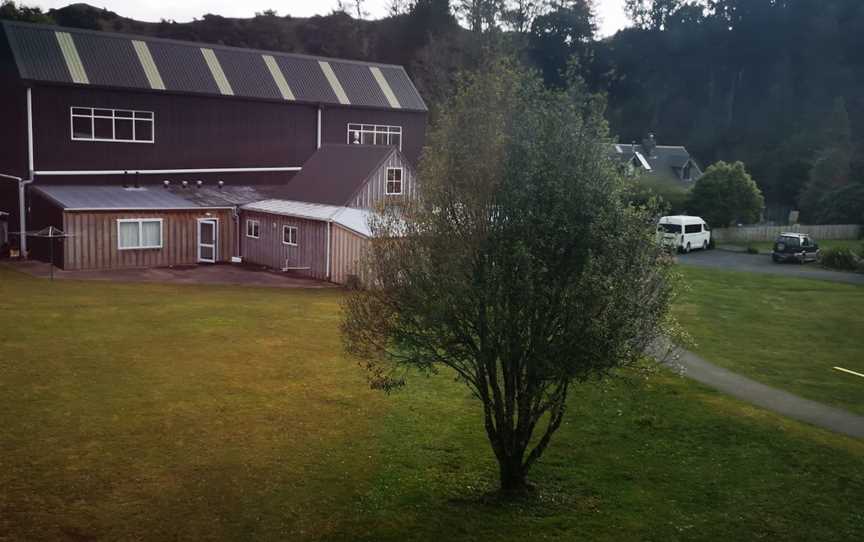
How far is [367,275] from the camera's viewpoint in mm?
12641

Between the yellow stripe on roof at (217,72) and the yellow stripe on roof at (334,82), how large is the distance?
6.62m

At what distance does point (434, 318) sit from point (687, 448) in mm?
7114


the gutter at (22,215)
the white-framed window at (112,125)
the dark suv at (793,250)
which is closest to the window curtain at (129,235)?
the gutter at (22,215)

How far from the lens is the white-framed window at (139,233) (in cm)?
3309

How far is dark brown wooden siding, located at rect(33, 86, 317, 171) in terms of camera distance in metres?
35.6

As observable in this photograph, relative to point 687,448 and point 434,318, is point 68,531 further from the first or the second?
point 687,448

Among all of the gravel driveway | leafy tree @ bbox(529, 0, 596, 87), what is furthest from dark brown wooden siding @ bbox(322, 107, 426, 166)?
leafy tree @ bbox(529, 0, 596, 87)

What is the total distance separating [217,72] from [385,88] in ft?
36.0

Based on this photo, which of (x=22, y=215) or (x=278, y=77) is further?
(x=278, y=77)

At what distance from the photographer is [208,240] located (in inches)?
1432

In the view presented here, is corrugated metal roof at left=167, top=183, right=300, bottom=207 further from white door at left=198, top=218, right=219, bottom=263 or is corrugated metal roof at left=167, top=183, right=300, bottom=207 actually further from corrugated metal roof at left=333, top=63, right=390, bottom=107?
corrugated metal roof at left=333, top=63, right=390, bottom=107

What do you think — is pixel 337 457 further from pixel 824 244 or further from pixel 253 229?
pixel 824 244

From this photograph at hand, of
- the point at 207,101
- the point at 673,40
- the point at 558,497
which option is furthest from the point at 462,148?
the point at 673,40

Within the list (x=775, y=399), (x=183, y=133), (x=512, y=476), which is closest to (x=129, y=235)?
(x=183, y=133)
